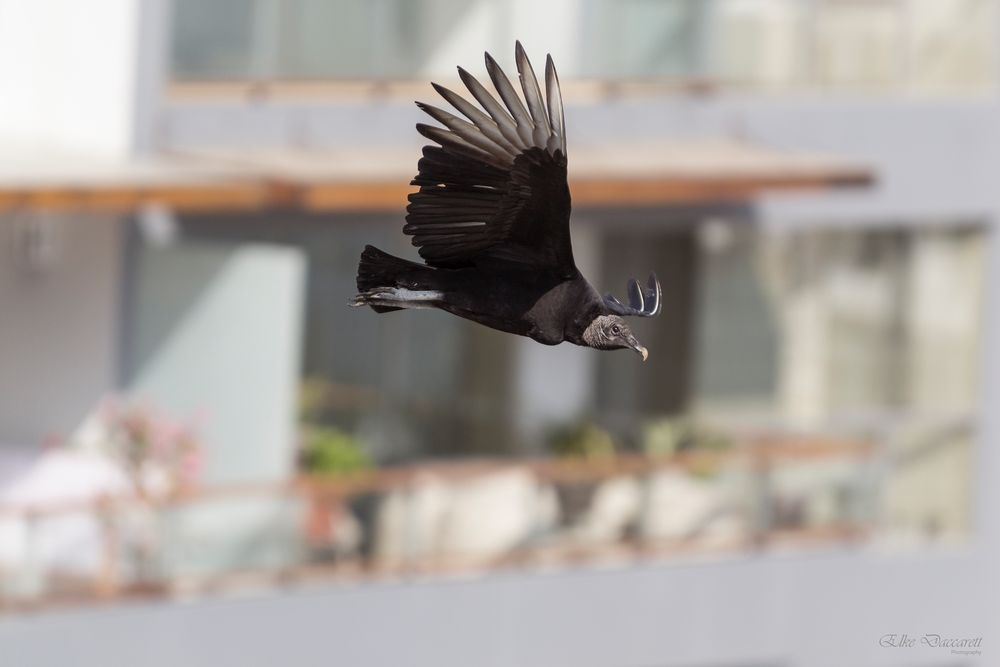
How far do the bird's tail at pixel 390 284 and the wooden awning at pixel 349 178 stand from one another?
6.36 m

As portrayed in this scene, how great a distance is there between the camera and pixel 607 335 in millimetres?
3920

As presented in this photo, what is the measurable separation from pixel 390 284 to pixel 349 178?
290 inches

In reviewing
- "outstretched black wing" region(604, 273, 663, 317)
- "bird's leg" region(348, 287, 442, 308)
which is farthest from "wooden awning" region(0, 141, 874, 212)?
"outstretched black wing" region(604, 273, 663, 317)

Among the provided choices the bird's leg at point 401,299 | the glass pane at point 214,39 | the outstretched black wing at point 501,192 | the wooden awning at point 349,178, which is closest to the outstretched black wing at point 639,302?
the outstretched black wing at point 501,192

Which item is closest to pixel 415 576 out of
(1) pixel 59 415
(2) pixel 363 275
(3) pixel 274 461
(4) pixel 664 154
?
(3) pixel 274 461

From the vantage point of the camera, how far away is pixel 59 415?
12.3 m

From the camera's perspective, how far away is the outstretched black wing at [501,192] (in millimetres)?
4082

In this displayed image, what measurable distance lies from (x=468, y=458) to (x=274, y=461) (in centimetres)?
167

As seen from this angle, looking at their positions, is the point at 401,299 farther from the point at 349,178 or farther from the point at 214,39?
the point at 214,39

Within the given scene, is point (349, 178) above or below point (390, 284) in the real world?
above

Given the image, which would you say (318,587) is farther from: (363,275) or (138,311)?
(363,275)

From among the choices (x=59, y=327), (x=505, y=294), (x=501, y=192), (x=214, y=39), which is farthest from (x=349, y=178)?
(x=505, y=294)

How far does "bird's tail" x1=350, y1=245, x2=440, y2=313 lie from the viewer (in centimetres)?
397

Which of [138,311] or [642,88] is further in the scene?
[642,88]
